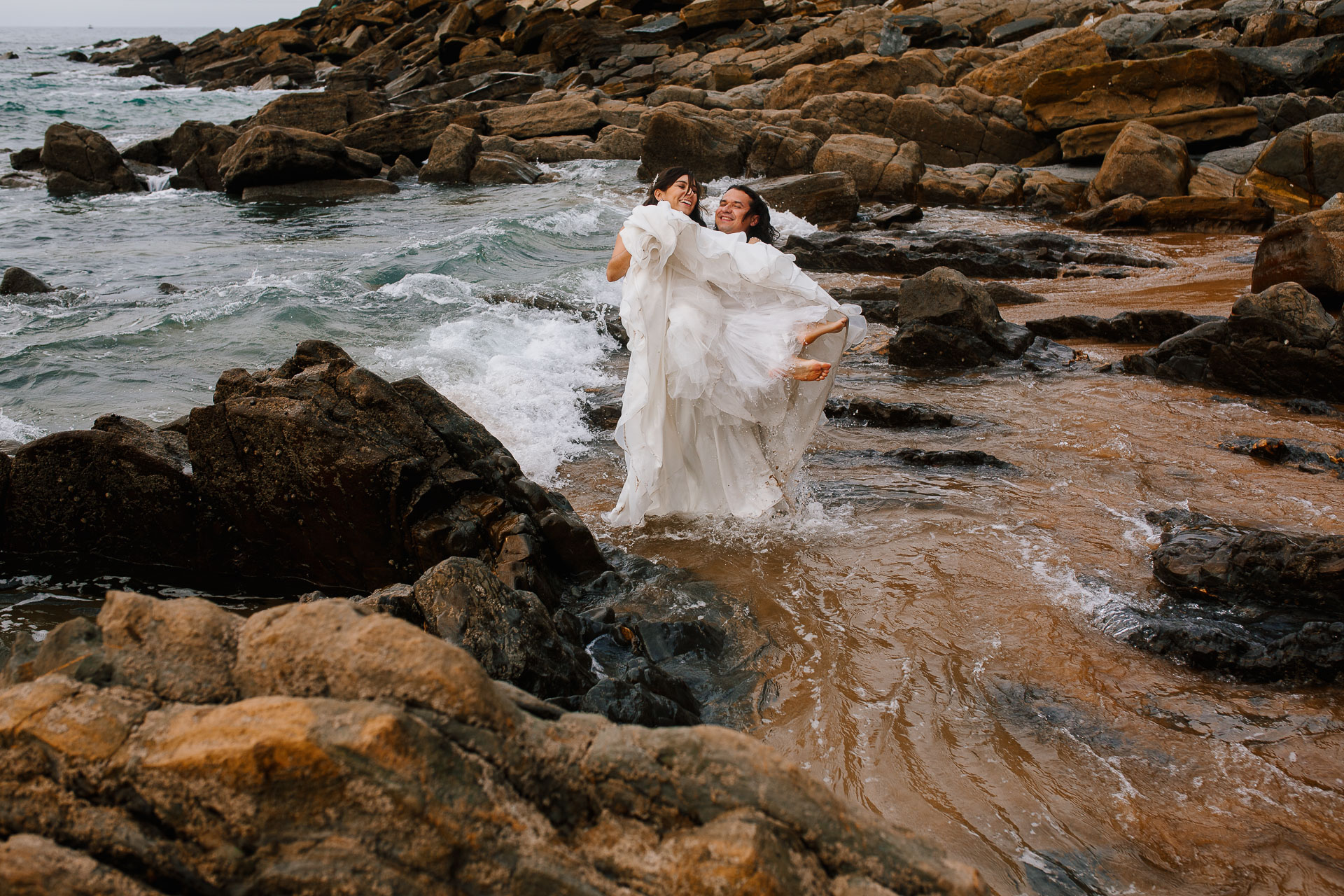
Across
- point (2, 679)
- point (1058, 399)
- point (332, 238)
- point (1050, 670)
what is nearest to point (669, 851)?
point (2, 679)

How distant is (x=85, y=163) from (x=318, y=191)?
572 cm

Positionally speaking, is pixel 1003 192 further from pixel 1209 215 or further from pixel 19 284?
pixel 19 284

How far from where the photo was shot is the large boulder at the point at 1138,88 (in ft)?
65.1

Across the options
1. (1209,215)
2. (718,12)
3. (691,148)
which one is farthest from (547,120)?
(1209,215)

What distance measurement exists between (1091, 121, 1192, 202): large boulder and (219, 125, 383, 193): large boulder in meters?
17.4

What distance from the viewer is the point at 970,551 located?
473cm

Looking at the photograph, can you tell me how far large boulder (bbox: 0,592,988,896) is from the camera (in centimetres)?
157

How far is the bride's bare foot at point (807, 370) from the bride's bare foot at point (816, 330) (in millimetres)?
142

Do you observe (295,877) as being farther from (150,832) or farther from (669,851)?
(669,851)

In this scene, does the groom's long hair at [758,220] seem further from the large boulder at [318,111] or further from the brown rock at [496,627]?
the large boulder at [318,111]

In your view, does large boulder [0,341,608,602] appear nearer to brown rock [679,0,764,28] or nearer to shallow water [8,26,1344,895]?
shallow water [8,26,1344,895]

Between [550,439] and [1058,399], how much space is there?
13.9ft

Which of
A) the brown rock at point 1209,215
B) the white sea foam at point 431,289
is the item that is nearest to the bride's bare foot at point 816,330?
the white sea foam at point 431,289

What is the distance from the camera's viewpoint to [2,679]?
200 centimetres
